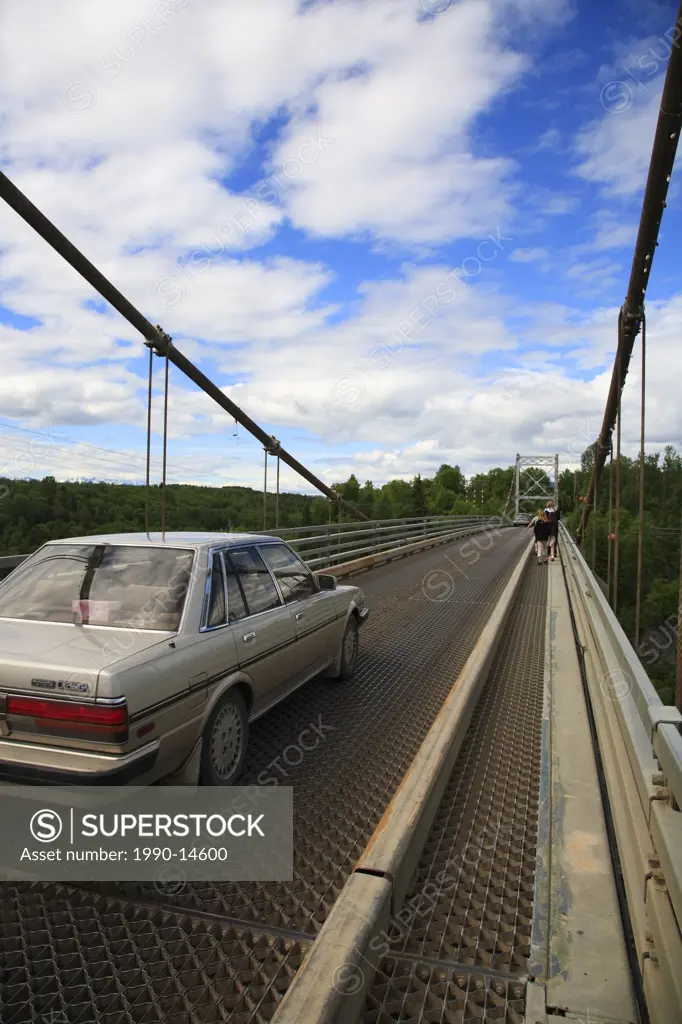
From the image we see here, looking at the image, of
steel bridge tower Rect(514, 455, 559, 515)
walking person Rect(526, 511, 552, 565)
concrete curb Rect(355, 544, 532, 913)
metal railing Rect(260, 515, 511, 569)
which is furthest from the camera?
steel bridge tower Rect(514, 455, 559, 515)

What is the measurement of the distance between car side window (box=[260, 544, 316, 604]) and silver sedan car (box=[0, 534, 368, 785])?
0.02 meters

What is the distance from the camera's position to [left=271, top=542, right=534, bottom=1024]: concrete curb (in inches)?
81.0

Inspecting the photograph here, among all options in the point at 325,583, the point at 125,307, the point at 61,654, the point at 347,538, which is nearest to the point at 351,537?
the point at 347,538

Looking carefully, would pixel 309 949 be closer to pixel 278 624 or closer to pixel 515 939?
pixel 515 939

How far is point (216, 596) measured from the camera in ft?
12.7

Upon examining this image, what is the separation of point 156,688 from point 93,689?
30 cm

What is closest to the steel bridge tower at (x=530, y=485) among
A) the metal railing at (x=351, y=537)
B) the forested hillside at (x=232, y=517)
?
the forested hillside at (x=232, y=517)

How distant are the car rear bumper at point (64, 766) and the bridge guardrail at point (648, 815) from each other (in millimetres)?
2016

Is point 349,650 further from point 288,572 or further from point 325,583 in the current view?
point 288,572

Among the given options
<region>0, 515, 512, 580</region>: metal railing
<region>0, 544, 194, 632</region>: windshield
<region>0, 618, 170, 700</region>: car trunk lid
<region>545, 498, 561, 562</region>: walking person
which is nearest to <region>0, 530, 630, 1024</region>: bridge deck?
<region>0, 618, 170, 700</region>: car trunk lid

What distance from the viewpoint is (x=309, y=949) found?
2357 mm

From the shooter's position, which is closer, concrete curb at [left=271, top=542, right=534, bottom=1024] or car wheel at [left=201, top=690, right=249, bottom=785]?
concrete curb at [left=271, top=542, right=534, bottom=1024]

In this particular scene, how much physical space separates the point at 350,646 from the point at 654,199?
22.0 ft

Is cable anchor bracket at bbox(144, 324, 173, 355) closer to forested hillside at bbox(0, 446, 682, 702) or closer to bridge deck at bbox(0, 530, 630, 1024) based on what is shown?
forested hillside at bbox(0, 446, 682, 702)
